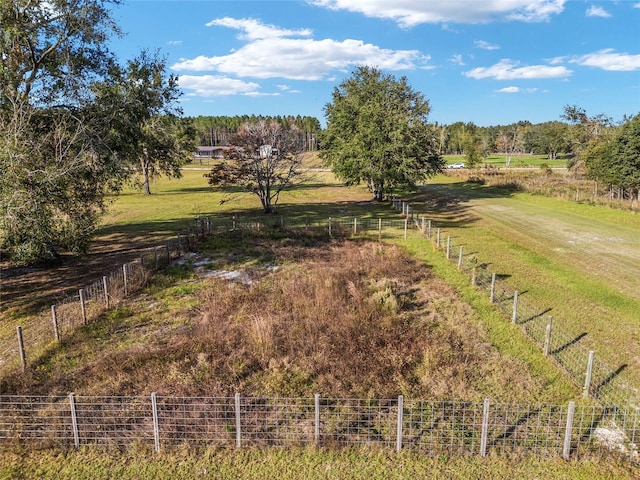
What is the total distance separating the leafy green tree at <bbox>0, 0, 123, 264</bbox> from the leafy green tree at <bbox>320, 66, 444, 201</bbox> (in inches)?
875

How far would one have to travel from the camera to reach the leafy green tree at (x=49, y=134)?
1287 centimetres

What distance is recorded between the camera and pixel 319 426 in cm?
812

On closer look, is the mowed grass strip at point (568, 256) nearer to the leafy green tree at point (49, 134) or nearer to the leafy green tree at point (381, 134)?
the leafy green tree at point (381, 134)

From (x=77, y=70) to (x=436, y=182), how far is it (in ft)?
177

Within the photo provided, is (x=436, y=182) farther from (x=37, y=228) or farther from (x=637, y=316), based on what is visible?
(x=37, y=228)

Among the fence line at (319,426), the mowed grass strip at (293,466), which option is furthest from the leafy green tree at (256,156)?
the mowed grass strip at (293,466)

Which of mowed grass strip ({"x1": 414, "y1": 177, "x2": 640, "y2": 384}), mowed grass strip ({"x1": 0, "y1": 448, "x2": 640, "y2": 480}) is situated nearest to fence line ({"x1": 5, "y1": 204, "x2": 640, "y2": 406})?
mowed grass strip ({"x1": 414, "y1": 177, "x2": 640, "y2": 384})

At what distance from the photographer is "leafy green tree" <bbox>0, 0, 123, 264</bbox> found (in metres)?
12.9

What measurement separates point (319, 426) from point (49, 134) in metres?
13.5

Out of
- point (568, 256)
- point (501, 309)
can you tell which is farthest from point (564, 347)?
point (568, 256)

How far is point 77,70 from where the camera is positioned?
61.3 feet

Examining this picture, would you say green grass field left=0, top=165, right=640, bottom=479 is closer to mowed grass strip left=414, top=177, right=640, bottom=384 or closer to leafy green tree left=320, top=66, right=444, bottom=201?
mowed grass strip left=414, top=177, right=640, bottom=384

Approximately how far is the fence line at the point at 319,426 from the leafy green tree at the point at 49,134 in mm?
6829

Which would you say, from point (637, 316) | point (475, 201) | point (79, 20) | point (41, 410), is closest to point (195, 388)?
point (41, 410)
